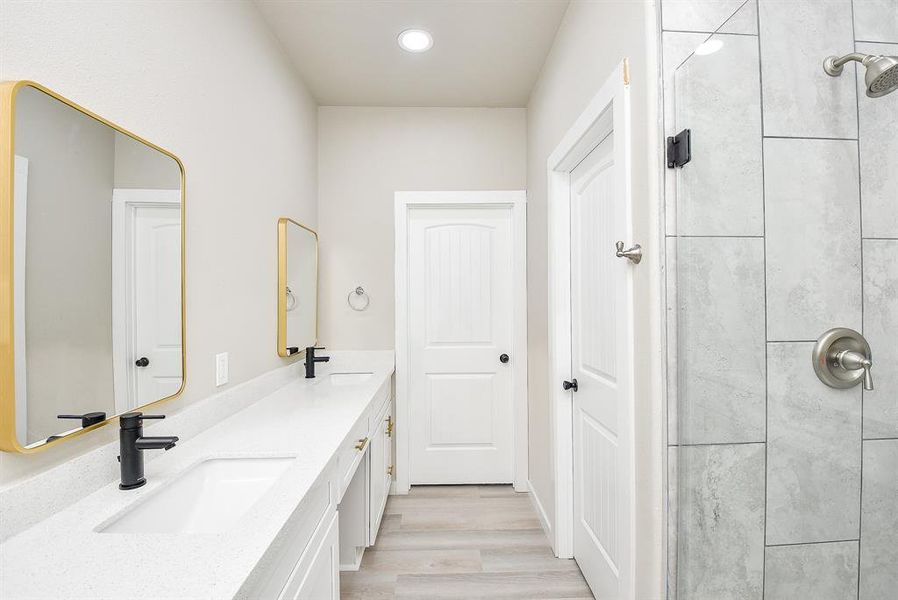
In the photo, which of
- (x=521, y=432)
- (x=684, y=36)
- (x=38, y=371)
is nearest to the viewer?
(x=38, y=371)

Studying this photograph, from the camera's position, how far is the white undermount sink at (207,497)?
1.03 meters

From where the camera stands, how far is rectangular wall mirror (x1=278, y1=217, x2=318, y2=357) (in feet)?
7.39

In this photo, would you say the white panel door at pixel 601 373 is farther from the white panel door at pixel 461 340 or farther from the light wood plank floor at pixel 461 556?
the white panel door at pixel 461 340

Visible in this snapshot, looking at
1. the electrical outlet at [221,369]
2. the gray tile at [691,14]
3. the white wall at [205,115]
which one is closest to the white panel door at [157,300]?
the white wall at [205,115]

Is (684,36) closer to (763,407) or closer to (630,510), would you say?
(763,407)

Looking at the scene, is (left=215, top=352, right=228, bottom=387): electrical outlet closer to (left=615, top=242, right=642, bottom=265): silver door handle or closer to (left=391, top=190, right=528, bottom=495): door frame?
(left=391, top=190, right=528, bottom=495): door frame

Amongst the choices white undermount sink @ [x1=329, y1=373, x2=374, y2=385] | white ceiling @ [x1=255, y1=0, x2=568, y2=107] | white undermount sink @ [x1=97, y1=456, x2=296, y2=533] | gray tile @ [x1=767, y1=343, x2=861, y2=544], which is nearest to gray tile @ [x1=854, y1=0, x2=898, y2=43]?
gray tile @ [x1=767, y1=343, x2=861, y2=544]

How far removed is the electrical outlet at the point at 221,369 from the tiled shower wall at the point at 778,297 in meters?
1.52

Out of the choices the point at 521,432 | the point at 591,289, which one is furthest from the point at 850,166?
the point at 521,432

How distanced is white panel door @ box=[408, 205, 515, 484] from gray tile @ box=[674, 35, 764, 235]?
190 centimetres

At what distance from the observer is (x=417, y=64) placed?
2.44 metres

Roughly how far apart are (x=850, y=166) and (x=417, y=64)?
209cm

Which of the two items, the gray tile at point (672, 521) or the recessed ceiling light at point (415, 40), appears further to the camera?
the recessed ceiling light at point (415, 40)

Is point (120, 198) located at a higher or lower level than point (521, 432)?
higher
